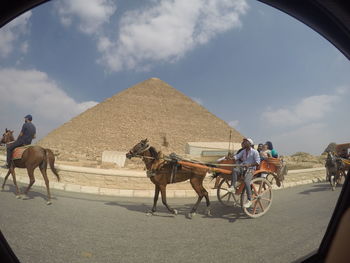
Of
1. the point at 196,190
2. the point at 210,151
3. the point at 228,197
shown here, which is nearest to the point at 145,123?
the point at 210,151

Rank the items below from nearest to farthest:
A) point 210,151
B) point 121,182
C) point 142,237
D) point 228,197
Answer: point 142,237 < point 228,197 < point 121,182 < point 210,151

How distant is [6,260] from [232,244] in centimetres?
126

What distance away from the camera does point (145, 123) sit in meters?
80.3

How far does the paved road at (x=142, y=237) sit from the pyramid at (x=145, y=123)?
6368 cm

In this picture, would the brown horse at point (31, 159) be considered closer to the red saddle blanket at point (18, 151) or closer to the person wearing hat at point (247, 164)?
the red saddle blanket at point (18, 151)

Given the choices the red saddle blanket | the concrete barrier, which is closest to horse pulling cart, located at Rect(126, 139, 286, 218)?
the concrete barrier

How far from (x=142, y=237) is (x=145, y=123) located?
79771 mm

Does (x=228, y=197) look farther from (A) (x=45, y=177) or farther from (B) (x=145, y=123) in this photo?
(B) (x=145, y=123)

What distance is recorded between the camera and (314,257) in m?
1.04

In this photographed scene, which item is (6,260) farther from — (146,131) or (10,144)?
(146,131)

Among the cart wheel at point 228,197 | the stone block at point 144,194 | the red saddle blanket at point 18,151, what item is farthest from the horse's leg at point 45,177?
the cart wheel at point 228,197

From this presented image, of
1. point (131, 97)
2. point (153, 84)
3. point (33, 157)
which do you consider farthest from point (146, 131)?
point (33, 157)

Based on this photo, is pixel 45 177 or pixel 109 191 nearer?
pixel 45 177

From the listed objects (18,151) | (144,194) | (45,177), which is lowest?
(144,194)
